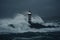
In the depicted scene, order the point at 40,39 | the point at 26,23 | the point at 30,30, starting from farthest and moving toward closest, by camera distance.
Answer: the point at 26,23
the point at 30,30
the point at 40,39

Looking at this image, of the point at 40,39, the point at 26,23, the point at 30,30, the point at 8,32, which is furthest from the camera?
the point at 26,23

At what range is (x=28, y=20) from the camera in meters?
68.8

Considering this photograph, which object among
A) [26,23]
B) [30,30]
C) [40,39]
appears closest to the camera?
[40,39]

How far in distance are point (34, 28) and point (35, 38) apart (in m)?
12.7

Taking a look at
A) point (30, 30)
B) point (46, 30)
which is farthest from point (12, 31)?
point (46, 30)

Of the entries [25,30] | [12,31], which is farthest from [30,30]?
[12,31]

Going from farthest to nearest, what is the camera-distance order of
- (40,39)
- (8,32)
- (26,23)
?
(26,23) < (8,32) < (40,39)

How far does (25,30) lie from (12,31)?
14.7 ft

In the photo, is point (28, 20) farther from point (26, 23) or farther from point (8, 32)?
point (8, 32)

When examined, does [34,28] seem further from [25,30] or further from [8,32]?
[8,32]

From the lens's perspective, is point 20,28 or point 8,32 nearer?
point 8,32

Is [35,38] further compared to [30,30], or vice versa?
[30,30]

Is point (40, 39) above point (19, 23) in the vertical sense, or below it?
below

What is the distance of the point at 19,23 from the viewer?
218ft
